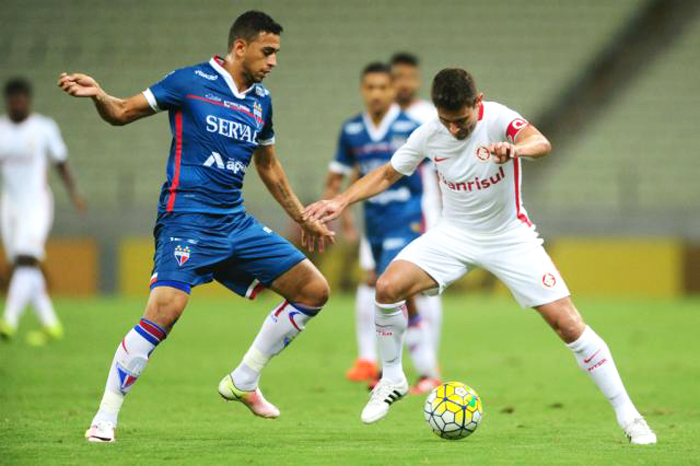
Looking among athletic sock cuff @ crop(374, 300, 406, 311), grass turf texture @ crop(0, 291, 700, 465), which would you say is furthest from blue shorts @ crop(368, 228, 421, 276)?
athletic sock cuff @ crop(374, 300, 406, 311)

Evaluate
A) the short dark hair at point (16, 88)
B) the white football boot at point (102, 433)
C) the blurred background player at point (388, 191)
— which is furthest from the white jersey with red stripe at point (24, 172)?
the white football boot at point (102, 433)

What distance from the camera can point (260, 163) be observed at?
7.89 metres

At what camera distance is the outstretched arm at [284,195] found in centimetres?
776

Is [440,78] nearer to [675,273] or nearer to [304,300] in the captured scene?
[304,300]

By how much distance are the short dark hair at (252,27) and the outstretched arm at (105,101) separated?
0.78 metres

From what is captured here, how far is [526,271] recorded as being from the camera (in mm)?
7164

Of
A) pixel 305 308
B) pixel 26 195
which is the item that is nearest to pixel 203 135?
pixel 305 308

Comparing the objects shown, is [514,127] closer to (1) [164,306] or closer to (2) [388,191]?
(1) [164,306]

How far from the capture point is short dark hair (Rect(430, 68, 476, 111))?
6.82m

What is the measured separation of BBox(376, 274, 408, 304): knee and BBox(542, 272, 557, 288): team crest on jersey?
2.97ft

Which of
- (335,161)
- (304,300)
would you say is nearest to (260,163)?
(304,300)

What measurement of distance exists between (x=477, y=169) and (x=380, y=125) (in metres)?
3.16

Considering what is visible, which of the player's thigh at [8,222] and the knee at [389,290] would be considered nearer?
the knee at [389,290]

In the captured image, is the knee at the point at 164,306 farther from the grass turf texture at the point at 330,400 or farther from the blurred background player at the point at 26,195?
the blurred background player at the point at 26,195
